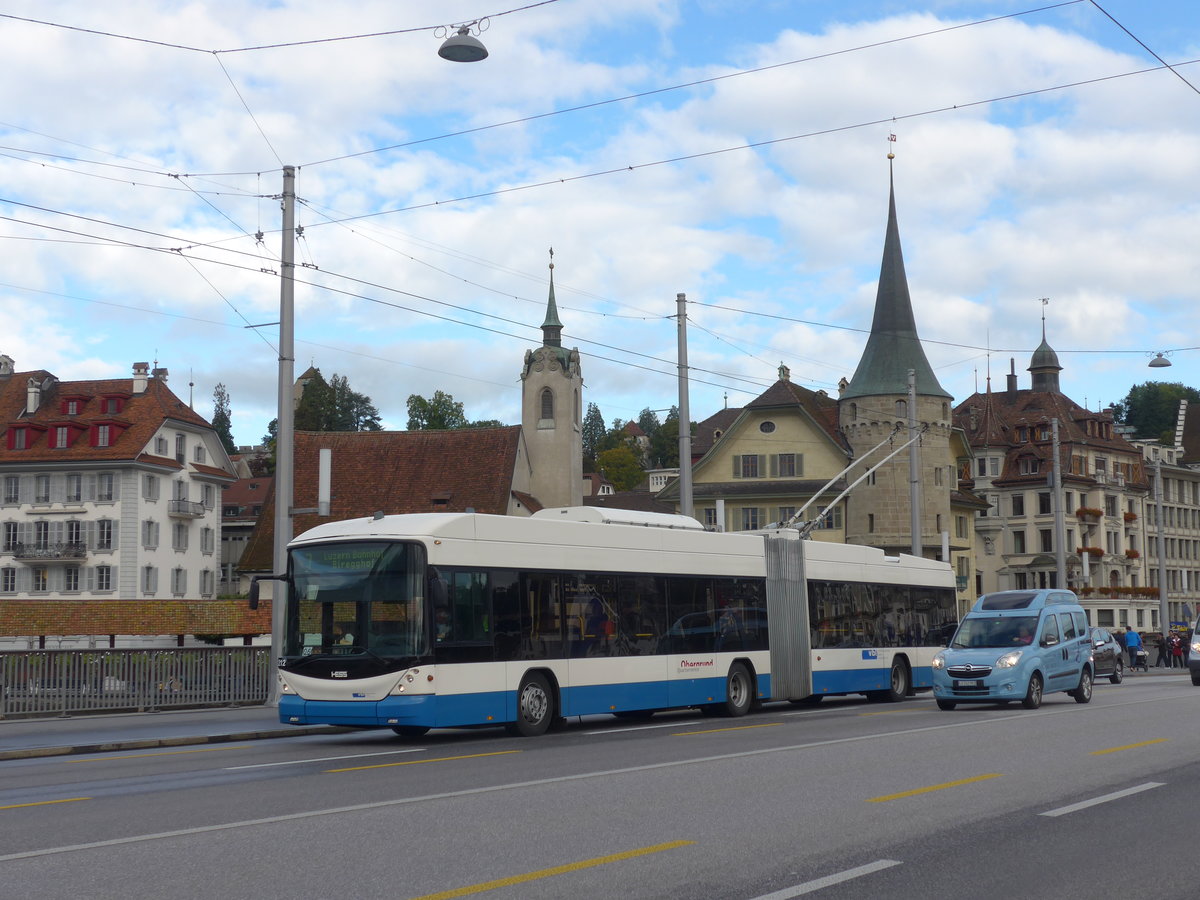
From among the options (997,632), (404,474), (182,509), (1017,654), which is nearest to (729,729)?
(1017,654)

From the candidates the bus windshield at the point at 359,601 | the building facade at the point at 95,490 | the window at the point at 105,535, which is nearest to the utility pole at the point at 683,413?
the bus windshield at the point at 359,601

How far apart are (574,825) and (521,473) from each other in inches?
2545

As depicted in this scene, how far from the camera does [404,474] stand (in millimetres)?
70875

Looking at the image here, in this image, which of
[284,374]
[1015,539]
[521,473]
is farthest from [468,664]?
[1015,539]

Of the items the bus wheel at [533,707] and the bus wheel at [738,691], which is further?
the bus wheel at [738,691]

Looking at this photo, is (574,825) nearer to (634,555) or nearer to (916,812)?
(916,812)

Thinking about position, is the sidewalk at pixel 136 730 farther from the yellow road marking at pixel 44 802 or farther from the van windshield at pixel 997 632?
the van windshield at pixel 997 632

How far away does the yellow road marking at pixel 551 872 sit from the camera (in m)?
7.31

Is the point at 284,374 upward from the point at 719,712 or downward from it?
upward

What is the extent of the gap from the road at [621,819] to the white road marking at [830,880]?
0.07 feet

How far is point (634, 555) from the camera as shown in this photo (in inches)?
818

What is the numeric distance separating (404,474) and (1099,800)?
6119 centimetres

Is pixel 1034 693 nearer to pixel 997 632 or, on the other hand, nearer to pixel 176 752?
pixel 997 632

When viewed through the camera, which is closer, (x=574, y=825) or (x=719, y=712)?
A: (x=574, y=825)
